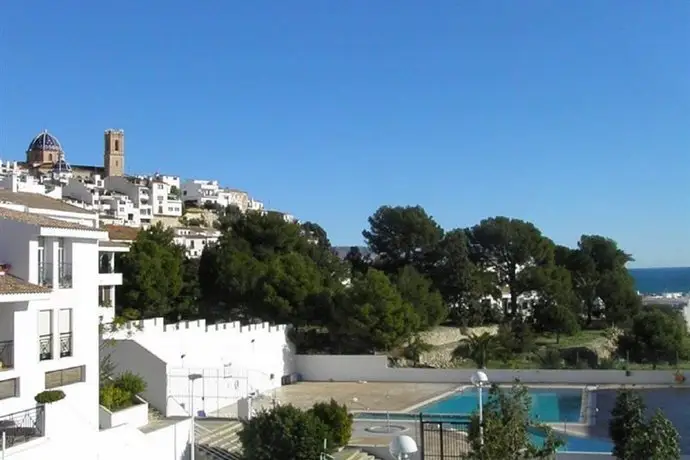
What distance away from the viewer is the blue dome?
7956 cm

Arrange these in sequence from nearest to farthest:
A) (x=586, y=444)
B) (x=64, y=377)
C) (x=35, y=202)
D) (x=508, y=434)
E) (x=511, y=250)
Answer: (x=508, y=434) → (x=64, y=377) → (x=35, y=202) → (x=586, y=444) → (x=511, y=250)

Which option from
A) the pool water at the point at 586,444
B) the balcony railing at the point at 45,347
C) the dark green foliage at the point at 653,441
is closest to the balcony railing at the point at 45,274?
the balcony railing at the point at 45,347

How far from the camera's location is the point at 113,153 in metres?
83.9

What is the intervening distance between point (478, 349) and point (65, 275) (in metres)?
20.0

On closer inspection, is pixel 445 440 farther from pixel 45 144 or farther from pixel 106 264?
pixel 45 144

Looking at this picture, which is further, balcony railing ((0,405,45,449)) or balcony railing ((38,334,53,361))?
balcony railing ((38,334,53,361))

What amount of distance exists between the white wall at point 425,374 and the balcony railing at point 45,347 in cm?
1542

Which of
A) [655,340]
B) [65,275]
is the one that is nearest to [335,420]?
[65,275]

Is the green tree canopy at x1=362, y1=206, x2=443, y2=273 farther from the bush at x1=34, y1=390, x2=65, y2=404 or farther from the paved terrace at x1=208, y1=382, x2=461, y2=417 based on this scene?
the bush at x1=34, y1=390, x2=65, y2=404

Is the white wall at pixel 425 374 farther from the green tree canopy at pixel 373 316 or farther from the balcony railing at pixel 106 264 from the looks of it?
the balcony railing at pixel 106 264

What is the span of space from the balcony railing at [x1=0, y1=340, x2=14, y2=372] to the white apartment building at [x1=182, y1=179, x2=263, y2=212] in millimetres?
70377

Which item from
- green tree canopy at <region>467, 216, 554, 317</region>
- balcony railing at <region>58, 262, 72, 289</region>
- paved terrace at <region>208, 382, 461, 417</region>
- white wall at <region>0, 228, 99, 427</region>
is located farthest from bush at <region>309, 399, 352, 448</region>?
green tree canopy at <region>467, 216, 554, 317</region>

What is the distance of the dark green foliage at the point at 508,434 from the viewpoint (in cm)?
898

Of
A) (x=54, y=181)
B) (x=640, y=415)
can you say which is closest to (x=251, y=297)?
(x=640, y=415)
